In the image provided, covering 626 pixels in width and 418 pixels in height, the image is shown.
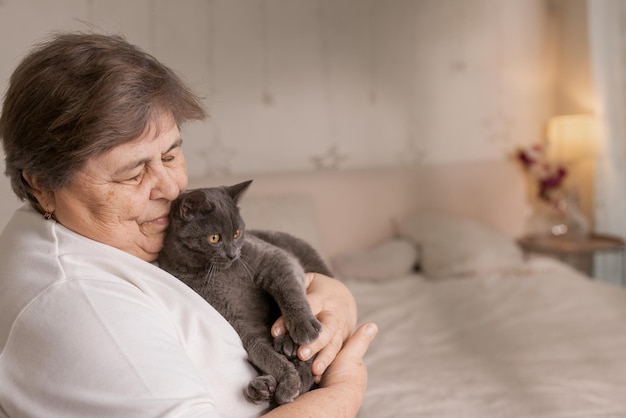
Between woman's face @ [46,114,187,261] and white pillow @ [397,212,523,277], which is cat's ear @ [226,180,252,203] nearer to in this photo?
woman's face @ [46,114,187,261]

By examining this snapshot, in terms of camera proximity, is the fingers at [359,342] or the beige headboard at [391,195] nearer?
the fingers at [359,342]

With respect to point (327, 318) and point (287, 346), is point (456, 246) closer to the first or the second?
point (327, 318)

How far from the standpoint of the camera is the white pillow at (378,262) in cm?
281

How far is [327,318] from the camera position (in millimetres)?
1155

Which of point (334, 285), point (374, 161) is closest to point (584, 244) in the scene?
point (374, 161)

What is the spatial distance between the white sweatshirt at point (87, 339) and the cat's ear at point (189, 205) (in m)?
0.14

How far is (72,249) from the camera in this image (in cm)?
93

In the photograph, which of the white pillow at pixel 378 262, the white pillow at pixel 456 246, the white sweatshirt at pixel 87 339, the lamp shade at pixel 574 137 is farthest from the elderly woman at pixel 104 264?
the lamp shade at pixel 574 137

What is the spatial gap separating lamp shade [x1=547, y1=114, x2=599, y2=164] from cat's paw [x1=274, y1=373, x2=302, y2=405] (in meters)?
3.05

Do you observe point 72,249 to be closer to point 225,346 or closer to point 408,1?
point 225,346

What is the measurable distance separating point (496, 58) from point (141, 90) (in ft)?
11.0

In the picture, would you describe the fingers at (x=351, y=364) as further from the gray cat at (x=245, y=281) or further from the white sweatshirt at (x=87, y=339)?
the white sweatshirt at (x=87, y=339)

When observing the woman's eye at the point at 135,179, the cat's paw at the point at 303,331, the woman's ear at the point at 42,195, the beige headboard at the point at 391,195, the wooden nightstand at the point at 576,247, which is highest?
the woman's eye at the point at 135,179

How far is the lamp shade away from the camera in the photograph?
3.54m
